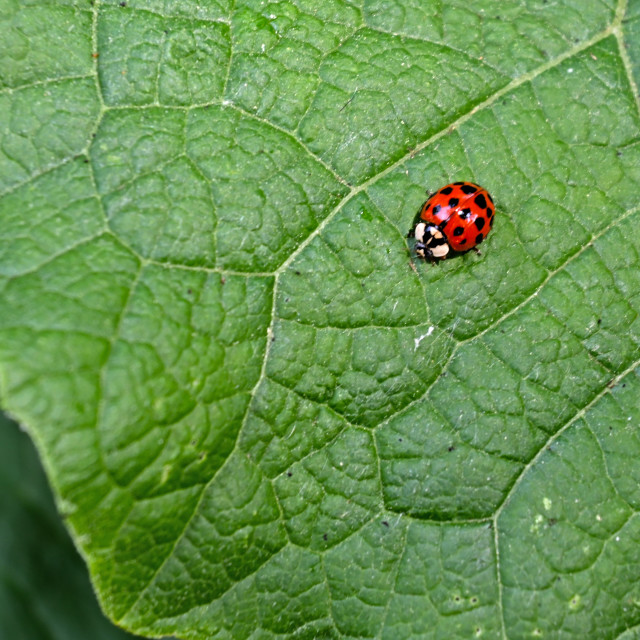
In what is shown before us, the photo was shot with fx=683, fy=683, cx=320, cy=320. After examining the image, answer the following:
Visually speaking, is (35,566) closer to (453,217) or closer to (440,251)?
(440,251)

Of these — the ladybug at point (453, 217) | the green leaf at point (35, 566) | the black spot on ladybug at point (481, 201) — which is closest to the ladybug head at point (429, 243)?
the ladybug at point (453, 217)

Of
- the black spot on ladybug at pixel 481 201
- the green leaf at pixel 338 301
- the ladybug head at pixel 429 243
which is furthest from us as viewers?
the black spot on ladybug at pixel 481 201

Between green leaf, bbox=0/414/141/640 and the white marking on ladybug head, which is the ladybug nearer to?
the white marking on ladybug head

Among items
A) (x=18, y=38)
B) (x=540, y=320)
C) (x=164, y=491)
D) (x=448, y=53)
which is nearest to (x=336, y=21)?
(x=448, y=53)

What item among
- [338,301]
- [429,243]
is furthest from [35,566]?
[429,243]

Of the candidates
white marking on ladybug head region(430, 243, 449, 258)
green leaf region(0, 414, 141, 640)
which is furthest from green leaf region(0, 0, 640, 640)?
green leaf region(0, 414, 141, 640)

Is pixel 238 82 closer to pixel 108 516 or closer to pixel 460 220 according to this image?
pixel 460 220

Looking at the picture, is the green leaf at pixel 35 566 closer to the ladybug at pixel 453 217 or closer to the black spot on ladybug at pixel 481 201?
the ladybug at pixel 453 217
